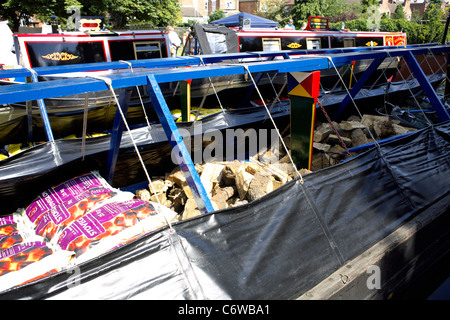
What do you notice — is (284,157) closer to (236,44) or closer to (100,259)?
(100,259)

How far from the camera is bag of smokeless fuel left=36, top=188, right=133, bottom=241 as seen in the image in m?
2.98

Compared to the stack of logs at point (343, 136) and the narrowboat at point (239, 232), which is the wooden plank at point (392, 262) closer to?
the narrowboat at point (239, 232)

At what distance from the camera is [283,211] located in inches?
95.8

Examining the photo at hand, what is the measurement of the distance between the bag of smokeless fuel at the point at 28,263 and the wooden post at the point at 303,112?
3.27 metres

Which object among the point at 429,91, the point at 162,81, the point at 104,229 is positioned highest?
the point at 162,81

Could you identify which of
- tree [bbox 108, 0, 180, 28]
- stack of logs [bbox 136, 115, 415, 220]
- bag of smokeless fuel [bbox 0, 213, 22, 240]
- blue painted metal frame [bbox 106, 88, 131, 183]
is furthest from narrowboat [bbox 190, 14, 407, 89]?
tree [bbox 108, 0, 180, 28]

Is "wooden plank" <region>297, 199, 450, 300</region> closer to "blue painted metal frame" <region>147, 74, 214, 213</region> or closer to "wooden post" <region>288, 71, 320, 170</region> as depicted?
"blue painted metal frame" <region>147, 74, 214, 213</region>

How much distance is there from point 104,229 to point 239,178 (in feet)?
5.66

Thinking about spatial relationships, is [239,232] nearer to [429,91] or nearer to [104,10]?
[429,91]

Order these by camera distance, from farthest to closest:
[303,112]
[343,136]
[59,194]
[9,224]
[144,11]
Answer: [144,11] < [343,136] < [303,112] < [59,194] < [9,224]

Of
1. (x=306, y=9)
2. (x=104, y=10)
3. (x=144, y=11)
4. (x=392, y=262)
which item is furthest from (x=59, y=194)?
(x=306, y=9)

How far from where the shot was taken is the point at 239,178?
3.87m

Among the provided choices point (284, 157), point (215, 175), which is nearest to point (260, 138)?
point (284, 157)
